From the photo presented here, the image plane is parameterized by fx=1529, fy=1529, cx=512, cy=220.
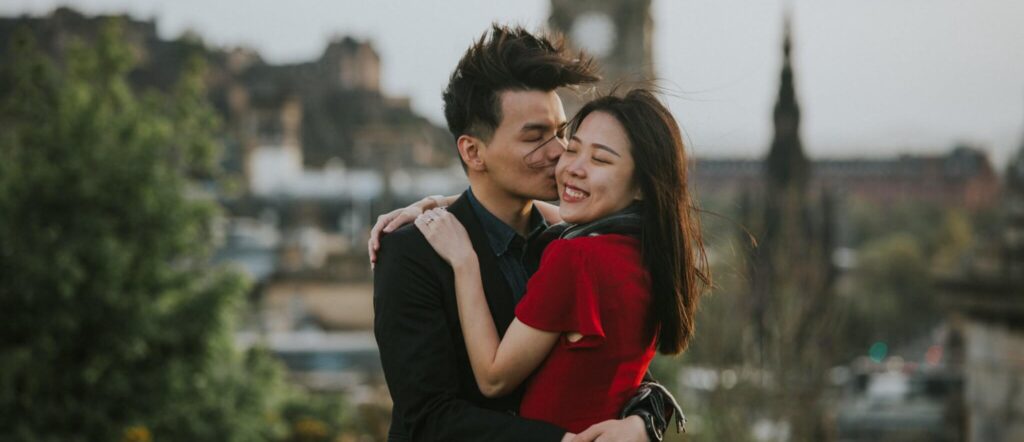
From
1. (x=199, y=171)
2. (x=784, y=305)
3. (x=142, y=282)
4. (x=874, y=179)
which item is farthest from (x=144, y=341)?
(x=874, y=179)

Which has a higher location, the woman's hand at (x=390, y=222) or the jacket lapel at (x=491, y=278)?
the woman's hand at (x=390, y=222)

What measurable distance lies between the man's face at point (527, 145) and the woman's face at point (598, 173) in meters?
0.12

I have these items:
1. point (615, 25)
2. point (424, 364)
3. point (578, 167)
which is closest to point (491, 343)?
point (424, 364)

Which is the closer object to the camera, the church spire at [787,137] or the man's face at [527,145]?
the man's face at [527,145]

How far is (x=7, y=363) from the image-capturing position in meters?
11.4

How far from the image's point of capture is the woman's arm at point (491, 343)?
2.76 m

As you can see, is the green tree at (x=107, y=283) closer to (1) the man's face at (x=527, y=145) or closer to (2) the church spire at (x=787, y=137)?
(1) the man's face at (x=527, y=145)

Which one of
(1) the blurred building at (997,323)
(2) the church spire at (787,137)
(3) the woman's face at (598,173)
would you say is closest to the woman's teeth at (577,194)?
(3) the woman's face at (598,173)

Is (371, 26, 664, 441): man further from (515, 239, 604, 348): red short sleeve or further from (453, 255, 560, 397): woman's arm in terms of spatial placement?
(515, 239, 604, 348): red short sleeve

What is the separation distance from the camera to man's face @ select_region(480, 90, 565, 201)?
2.98 m

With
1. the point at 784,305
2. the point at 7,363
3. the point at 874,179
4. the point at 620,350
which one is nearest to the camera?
the point at 620,350

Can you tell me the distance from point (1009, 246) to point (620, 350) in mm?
5505

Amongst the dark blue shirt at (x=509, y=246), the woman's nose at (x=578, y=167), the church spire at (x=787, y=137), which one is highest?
the woman's nose at (x=578, y=167)

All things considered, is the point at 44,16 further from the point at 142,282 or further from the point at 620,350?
the point at 620,350
